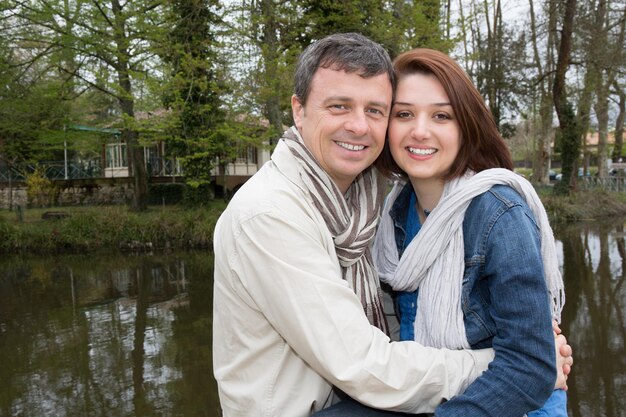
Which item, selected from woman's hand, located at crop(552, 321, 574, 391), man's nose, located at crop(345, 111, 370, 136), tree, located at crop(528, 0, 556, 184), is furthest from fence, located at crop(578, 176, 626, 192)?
man's nose, located at crop(345, 111, 370, 136)

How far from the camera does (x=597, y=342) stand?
6180mm

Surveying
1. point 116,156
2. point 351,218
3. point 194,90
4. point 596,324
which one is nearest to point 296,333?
point 351,218

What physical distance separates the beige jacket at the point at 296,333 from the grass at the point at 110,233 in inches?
519

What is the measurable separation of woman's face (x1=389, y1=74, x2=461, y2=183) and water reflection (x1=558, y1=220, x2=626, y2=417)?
370 centimetres

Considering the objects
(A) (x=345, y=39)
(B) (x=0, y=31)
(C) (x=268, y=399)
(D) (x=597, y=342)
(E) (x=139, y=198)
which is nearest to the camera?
(C) (x=268, y=399)

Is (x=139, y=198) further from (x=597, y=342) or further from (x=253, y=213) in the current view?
(x=253, y=213)

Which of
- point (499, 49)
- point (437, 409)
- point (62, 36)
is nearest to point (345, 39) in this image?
point (437, 409)

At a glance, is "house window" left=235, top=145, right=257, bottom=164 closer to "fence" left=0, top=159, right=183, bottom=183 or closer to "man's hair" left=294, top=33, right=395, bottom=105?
"fence" left=0, top=159, right=183, bottom=183

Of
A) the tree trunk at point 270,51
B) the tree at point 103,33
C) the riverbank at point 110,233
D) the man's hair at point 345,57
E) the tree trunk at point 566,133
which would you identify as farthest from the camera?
the tree trunk at point 566,133

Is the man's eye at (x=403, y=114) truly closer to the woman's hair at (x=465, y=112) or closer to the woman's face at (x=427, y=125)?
the woman's face at (x=427, y=125)

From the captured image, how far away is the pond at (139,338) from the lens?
5.04 metres

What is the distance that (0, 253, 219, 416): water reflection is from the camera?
16.8 feet

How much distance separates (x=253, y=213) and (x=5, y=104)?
17729 millimetres

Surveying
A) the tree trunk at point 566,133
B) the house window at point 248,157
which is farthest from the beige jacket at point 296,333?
the house window at point 248,157
